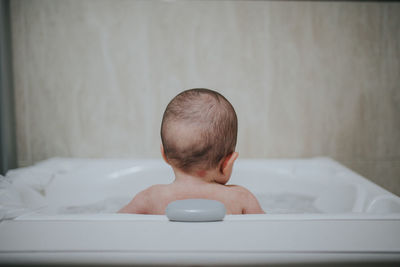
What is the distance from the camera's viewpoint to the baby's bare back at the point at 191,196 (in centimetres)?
87

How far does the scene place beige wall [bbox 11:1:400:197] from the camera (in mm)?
1496

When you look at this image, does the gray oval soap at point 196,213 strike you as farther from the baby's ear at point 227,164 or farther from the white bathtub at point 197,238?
the baby's ear at point 227,164

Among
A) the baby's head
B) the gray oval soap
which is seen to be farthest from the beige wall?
the gray oval soap

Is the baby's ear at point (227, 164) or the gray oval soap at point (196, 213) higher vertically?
the baby's ear at point (227, 164)

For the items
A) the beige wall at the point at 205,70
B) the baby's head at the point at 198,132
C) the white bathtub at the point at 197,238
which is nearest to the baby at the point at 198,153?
the baby's head at the point at 198,132

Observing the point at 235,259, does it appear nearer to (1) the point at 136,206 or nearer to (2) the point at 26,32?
(1) the point at 136,206

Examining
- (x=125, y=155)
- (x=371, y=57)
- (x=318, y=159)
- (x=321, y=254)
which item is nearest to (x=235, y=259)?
(x=321, y=254)

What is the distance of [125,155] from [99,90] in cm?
33

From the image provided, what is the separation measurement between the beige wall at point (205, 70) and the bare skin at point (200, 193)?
2.32 feet

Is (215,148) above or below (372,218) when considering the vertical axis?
above

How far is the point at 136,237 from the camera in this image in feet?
2.08

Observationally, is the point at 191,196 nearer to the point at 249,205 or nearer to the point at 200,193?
the point at 200,193

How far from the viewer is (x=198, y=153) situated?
85 centimetres

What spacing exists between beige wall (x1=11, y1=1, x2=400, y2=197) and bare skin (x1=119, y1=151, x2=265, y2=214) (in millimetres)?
709
